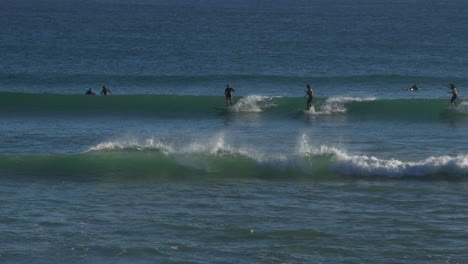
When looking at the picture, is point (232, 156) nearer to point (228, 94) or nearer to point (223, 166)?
point (223, 166)

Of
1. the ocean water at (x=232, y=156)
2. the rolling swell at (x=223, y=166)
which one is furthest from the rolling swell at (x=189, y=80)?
the rolling swell at (x=223, y=166)

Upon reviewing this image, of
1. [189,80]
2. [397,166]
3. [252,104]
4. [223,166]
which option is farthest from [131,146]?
[189,80]

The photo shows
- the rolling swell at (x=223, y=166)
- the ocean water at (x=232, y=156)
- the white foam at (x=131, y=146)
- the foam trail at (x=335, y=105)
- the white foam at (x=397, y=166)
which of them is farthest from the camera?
the foam trail at (x=335, y=105)

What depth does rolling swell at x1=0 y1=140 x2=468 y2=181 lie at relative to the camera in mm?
23375

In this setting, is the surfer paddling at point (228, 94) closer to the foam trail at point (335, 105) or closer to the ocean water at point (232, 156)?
the ocean water at point (232, 156)

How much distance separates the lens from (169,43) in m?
70.6

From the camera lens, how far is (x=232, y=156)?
25.1 m

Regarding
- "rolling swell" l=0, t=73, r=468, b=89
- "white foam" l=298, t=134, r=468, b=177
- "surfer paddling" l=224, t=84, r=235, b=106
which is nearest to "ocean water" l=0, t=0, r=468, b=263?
"white foam" l=298, t=134, r=468, b=177

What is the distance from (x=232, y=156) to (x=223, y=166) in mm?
805

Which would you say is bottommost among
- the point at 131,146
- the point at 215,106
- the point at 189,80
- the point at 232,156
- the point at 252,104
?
the point at 232,156

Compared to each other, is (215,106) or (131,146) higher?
(215,106)

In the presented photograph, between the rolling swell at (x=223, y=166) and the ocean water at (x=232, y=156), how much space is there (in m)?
0.06

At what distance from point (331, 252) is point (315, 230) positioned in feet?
4.54

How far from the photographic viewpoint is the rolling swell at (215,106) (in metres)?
35.9
